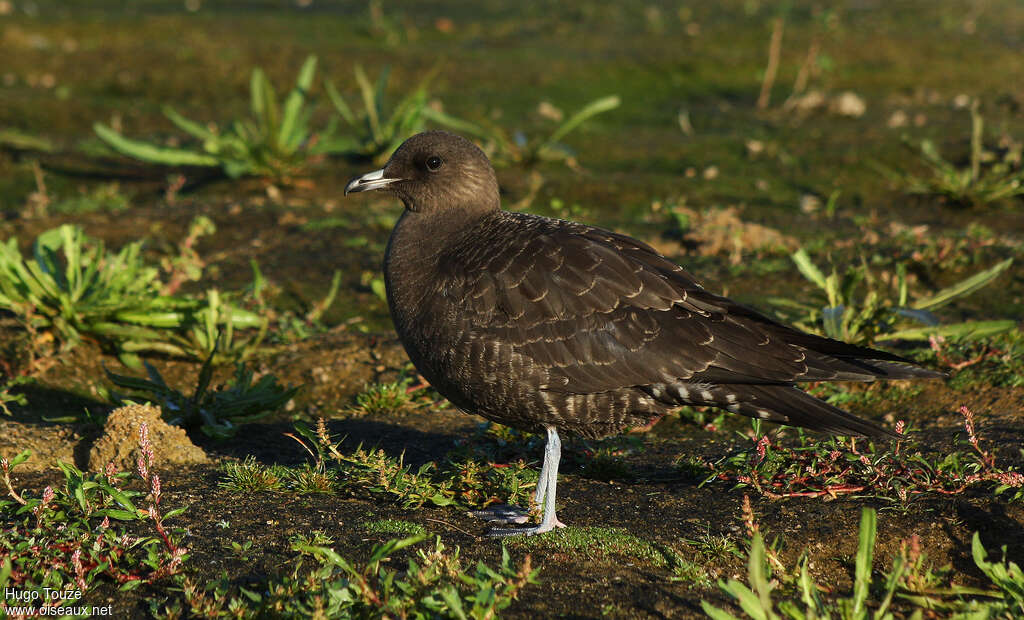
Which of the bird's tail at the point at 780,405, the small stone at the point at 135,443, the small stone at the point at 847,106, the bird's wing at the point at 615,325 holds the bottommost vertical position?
the small stone at the point at 135,443

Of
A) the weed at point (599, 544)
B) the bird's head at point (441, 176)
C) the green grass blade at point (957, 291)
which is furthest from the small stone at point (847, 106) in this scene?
the weed at point (599, 544)

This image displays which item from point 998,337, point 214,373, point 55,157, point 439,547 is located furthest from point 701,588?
point 55,157

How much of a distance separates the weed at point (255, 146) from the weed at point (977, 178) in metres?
6.35

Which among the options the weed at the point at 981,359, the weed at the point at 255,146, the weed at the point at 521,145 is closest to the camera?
the weed at the point at 981,359

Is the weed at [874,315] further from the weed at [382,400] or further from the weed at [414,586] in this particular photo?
the weed at [414,586]

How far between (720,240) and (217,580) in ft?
20.0

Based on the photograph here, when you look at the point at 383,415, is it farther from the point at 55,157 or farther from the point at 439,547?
the point at 55,157

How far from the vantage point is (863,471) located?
513cm

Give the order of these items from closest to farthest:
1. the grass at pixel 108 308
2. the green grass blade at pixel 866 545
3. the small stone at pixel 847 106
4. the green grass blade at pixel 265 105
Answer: the green grass blade at pixel 866 545 < the grass at pixel 108 308 < the green grass blade at pixel 265 105 < the small stone at pixel 847 106

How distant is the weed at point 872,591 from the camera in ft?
12.1

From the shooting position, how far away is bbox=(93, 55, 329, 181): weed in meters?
10.7

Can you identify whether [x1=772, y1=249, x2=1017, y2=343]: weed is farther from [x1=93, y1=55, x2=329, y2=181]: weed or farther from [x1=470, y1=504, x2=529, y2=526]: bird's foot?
[x1=93, y1=55, x2=329, y2=181]: weed

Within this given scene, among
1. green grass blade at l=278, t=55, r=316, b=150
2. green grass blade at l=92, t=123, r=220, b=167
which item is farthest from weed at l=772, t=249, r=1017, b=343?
green grass blade at l=92, t=123, r=220, b=167

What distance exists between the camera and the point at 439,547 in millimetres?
4137
